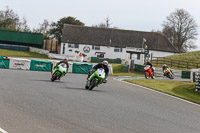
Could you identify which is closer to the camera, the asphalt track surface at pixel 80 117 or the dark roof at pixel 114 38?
the asphalt track surface at pixel 80 117

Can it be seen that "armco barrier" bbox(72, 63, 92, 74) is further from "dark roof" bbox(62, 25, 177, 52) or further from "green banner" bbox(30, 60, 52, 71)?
"dark roof" bbox(62, 25, 177, 52)

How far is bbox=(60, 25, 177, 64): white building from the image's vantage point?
71.2 m

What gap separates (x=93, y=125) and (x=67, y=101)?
3.72 metres

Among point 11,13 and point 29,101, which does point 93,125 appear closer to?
point 29,101

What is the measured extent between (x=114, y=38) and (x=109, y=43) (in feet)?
6.51

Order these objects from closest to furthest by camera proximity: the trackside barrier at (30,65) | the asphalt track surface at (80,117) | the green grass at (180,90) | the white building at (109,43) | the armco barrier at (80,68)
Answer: the asphalt track surface at (80,117) → the green grass at (180,90) → the trackside barrier at (30,65) → the armco barrier at (80,68) → the white building at (109,43)

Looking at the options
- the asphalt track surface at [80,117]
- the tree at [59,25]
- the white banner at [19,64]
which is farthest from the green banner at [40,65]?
the tree at [59,25]

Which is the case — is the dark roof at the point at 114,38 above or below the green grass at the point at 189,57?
above

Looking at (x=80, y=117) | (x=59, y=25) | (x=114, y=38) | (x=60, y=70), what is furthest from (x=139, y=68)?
(x=59, y=25)

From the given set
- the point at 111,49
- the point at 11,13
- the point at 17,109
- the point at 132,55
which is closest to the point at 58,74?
the point at 17,109

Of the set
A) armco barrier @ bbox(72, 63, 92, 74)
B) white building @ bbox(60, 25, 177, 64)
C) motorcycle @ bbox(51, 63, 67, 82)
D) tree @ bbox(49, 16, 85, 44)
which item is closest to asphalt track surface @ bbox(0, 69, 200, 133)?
motorcycle @ bbox(51, 63, 67, 82)

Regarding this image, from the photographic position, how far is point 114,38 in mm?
73312

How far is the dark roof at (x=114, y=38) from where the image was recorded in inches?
2835

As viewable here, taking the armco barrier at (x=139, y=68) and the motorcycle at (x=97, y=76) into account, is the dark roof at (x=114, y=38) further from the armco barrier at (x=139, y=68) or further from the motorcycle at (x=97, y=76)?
the motorcycle at (x=97, y=76)
